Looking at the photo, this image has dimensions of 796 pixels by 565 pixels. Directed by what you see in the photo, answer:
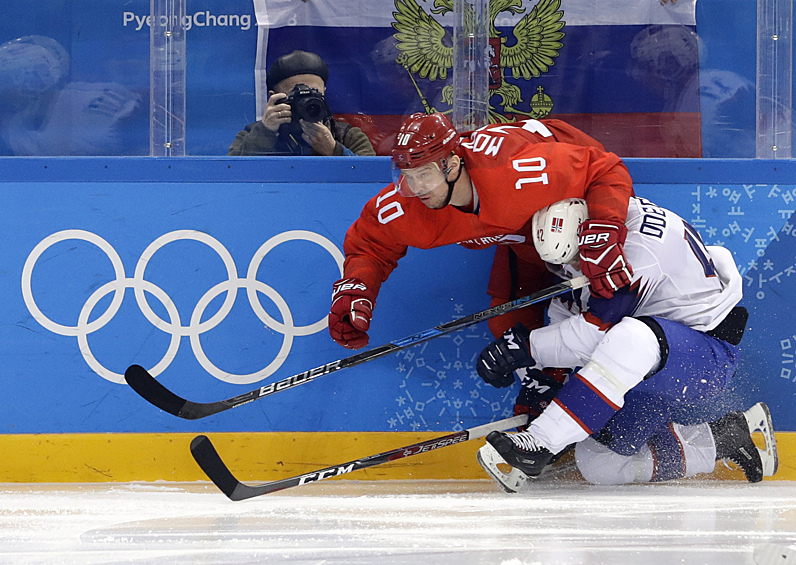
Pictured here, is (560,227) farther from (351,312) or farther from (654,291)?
(351,312)

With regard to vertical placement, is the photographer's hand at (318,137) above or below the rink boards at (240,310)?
above

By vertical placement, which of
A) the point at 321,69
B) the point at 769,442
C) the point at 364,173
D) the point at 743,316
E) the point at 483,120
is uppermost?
the point at 321,69

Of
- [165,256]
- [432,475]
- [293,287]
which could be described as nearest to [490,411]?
[432,475]

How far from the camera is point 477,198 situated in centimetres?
212

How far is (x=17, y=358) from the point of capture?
2451 millimetres

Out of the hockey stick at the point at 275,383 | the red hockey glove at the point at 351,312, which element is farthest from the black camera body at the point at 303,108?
the hockey stick at the point at 275,383

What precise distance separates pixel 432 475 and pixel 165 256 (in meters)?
1.10

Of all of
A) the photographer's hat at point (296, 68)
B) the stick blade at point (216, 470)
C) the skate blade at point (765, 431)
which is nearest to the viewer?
the stick blade at point (216, 470)

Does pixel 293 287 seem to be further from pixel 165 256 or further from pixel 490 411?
pixel 490 411

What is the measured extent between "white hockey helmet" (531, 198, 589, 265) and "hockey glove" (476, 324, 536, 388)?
0.86 feet

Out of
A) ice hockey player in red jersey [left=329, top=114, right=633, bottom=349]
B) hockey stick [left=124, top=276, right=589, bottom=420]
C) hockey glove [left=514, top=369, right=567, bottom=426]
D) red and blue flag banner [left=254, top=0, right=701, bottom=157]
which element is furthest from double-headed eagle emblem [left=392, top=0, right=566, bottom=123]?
hockey glove [left=514, top=369, right=567, bottom=426]

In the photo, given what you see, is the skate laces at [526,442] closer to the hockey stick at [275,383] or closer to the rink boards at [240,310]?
the hockey stick at [275,383]

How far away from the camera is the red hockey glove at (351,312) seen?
86.0 inches

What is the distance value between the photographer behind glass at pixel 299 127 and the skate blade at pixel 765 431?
143cm
